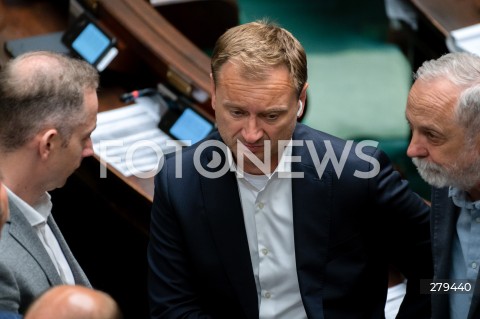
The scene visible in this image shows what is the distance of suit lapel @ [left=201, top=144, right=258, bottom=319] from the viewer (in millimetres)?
2584

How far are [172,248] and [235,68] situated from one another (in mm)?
560

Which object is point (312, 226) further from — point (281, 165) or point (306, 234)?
point (281, 165)

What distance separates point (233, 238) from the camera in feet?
8.49

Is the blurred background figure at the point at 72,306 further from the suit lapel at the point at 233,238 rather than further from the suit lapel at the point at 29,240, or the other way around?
the suit lapel at the point at 233,238

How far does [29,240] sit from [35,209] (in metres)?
0.14

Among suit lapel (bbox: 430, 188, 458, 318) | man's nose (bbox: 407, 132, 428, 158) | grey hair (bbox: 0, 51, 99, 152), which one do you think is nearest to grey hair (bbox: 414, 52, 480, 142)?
man's nose (bbox: 407, 132, 428, 158)

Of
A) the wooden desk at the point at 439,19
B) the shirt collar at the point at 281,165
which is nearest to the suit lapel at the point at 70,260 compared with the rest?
the shirt collar at the point at 281,165

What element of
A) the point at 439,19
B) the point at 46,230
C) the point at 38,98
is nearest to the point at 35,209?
the point at 46,230

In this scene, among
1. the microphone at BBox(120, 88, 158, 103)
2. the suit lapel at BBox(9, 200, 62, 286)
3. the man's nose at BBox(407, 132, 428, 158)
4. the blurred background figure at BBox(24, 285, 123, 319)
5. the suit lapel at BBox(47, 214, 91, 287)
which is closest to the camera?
the blurred background figure at BBox(24, 285, 123, 319)

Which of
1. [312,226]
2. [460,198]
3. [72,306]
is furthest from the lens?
[312,226]

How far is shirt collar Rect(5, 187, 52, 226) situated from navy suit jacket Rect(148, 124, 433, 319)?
0.33 metres

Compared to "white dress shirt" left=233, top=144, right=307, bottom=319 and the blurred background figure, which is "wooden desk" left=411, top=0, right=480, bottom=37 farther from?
the blurred background figure

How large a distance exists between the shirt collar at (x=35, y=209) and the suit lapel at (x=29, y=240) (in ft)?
0.09

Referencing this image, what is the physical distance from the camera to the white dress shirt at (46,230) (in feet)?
7.79
